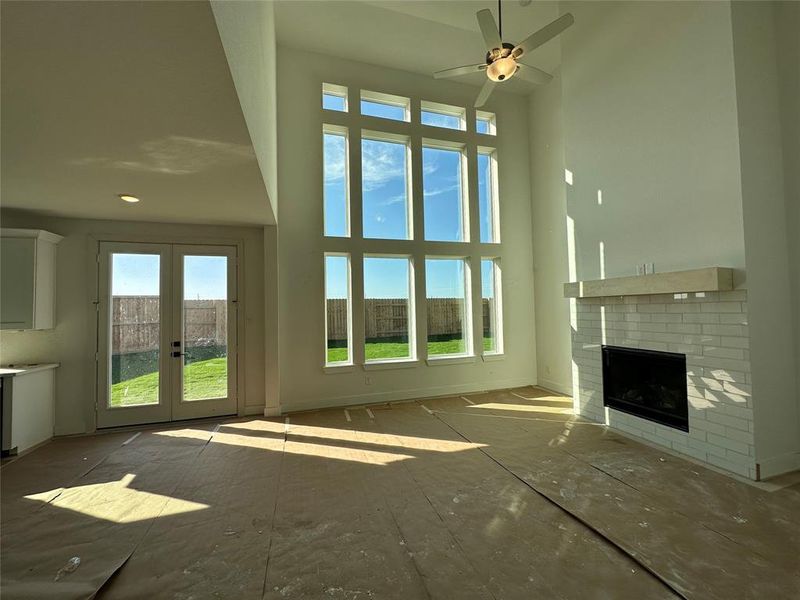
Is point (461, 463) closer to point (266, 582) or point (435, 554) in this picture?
point (435, 554)

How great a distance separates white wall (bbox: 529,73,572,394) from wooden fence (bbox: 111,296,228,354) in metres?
4.98

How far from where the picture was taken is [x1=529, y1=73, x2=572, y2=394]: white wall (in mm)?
5645

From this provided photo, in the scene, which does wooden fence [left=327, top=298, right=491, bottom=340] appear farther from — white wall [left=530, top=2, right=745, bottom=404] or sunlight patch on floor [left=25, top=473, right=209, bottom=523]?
sunlight patch on floor [left=25, top=473, right=209, bottom=523]

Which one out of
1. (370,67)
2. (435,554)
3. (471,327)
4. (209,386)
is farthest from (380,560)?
(370,67)

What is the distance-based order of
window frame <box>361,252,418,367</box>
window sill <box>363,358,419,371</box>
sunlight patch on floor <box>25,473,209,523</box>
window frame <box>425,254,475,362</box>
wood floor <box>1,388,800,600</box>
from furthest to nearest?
1. window frame <box>425,254,475,362</box>
2. window frame <box>361,252,418,367</box>
3. window sill <box>363,358,419,371</box>
4. sunlight patch on floor <box>25,473,209,523</box>
5. wood floor <box>1,388,800,600</box>

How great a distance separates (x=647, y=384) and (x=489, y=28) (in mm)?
3809

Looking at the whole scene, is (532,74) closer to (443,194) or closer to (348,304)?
(443,194)

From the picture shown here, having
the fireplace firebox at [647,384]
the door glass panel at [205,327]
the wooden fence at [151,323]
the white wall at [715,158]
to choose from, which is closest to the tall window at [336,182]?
the door glass panel at [205,327]

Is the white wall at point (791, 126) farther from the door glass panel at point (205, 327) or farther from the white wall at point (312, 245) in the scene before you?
the door glass panel at point (205, 327)

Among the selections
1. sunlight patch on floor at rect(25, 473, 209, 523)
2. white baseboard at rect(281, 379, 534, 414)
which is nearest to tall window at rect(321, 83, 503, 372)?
white baseboard at rect(281, 379, 534, 414)

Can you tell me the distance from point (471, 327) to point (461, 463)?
298cm

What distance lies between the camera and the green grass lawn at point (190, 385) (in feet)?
14.6

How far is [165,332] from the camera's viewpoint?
4566 mm

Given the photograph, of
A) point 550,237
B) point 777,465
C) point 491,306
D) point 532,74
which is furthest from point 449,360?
point 532,74
